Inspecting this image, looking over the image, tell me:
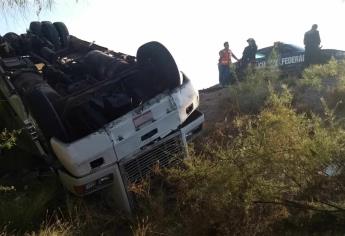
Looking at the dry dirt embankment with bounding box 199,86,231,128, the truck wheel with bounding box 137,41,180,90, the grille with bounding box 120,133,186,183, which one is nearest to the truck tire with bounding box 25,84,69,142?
the grille with bounding box 120,133,186,183

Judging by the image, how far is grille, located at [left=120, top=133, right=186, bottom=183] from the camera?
18.8 ft

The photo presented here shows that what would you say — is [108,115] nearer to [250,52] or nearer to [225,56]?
[225,56]

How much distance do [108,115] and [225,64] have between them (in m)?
7.28

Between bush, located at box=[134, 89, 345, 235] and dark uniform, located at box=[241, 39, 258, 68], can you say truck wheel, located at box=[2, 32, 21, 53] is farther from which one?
dark uniform, located at box=[241, 39, 258, 68]

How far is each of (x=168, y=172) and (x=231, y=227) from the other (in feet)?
3.69

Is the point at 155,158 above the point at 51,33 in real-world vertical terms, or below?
below

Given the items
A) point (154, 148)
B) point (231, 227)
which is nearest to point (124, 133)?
point (154, 148)

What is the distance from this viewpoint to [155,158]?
5.88m

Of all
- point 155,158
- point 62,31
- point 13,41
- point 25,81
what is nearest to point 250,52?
point 62,31

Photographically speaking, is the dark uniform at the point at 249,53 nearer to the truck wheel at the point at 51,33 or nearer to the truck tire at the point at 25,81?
the truck wheel at the point at 51,33

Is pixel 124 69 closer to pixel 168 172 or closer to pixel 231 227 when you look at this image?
pixel 168 172

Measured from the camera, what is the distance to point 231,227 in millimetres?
4621

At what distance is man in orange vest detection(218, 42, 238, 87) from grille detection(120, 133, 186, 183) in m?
6.86

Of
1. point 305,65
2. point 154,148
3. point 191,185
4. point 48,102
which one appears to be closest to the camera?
point 191,185
